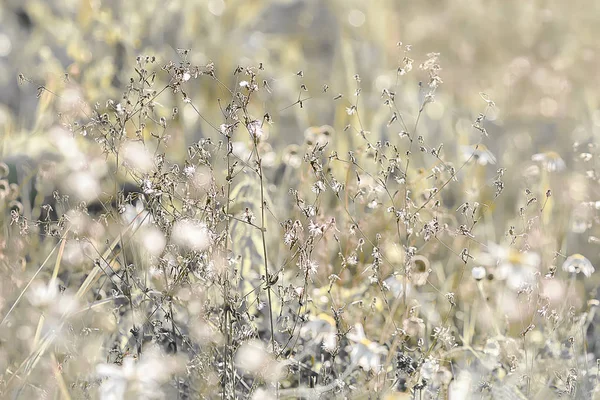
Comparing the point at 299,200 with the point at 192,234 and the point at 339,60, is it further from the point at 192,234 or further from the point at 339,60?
the point at 339,60

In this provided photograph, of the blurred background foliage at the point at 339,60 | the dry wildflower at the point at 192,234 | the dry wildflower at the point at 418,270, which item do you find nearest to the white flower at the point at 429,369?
the dry wildflower at the point at 418,270

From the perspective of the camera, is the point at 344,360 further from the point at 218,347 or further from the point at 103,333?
the point at 103,333

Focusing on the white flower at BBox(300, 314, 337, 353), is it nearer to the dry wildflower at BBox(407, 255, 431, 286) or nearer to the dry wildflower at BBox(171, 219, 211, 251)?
the dry wildflower at BBox(407, 255, 431, 286)

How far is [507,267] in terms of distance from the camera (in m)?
1.56

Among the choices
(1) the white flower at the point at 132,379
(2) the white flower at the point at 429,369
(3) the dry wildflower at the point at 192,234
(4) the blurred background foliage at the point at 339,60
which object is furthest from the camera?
(4) the blurred background foliage at the point at 339,60

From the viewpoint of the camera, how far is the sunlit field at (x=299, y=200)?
4.99 feet

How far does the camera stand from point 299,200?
55.4 inches

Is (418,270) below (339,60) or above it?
below

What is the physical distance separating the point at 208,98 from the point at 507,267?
142 centimetres

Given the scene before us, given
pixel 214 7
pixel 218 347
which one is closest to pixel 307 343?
pixel 218 347

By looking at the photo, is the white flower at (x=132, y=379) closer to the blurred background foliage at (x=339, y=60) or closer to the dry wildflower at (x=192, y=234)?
the dry wildflower at (x=192, y=234)

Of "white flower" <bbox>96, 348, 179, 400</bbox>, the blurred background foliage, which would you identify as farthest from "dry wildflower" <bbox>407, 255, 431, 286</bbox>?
the blurred background foliage

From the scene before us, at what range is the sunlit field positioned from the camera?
152 cm

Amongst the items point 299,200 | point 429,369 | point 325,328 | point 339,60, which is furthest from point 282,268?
point 339,60
